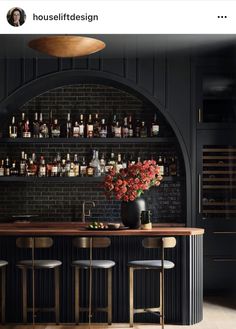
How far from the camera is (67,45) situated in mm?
6375

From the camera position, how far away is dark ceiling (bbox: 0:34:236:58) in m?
7.22

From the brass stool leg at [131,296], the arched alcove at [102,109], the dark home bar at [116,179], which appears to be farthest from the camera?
the arched alcove at [102,109]

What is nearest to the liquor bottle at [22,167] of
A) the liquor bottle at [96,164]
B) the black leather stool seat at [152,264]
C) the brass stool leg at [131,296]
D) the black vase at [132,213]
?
the liquor bottle at [96,164]

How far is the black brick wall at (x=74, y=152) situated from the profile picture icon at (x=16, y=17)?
7.43 ft

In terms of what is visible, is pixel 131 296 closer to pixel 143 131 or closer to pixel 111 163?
pixel 111 163

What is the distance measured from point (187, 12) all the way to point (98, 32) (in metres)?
0.95

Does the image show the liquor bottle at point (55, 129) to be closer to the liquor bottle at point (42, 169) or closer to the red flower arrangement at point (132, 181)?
the liquor bottle at point (42, 169)

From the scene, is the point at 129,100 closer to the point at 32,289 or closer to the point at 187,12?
the point at 187,12

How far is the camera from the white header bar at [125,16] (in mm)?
6863

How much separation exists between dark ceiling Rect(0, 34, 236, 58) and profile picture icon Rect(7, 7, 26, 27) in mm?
217

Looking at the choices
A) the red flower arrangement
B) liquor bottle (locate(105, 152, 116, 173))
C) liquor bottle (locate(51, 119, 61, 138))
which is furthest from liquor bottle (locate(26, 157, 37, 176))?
the red flower arrangement

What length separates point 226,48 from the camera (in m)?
7.88

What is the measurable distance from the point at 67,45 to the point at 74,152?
2.91 meters

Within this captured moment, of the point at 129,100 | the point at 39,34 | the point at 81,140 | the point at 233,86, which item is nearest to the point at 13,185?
the point at 81,140
